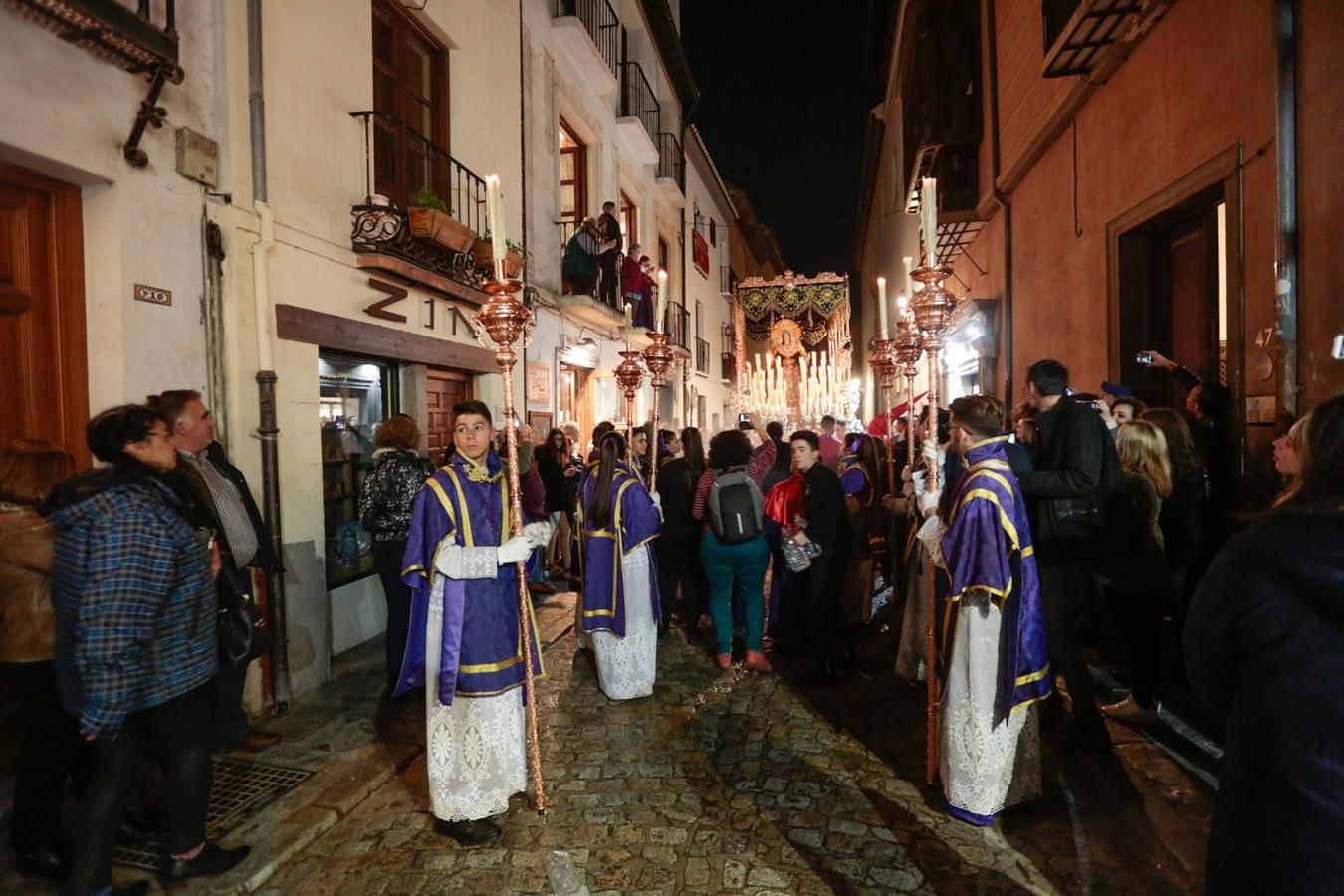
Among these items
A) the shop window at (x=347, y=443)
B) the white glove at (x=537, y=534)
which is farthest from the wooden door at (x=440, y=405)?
the white glove at (x=537, y=534)

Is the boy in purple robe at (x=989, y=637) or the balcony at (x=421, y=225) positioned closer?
the boy in purple robe at (x=989, y=637)

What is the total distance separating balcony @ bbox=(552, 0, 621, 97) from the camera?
415 inches

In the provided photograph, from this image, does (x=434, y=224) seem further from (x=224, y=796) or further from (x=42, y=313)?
(x=224, y=796)

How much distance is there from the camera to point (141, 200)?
4.19m

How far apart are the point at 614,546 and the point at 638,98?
1277cm

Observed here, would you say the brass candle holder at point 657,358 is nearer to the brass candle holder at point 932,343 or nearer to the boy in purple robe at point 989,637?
the brass candle holder at point 932,343

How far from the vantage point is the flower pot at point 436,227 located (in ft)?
21.1

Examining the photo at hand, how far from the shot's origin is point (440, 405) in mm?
7809

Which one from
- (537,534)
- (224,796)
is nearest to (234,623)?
(224,796)

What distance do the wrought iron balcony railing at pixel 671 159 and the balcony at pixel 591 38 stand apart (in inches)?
115

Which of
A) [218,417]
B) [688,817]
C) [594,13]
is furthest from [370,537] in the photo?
[594,13]

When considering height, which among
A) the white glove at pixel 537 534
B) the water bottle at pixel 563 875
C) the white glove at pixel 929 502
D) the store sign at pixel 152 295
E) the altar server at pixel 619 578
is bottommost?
the water bottle at pixel 563 875

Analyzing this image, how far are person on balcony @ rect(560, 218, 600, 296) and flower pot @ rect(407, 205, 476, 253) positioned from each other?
13.0ft

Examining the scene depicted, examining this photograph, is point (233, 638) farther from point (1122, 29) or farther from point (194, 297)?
point (1122, 29)
